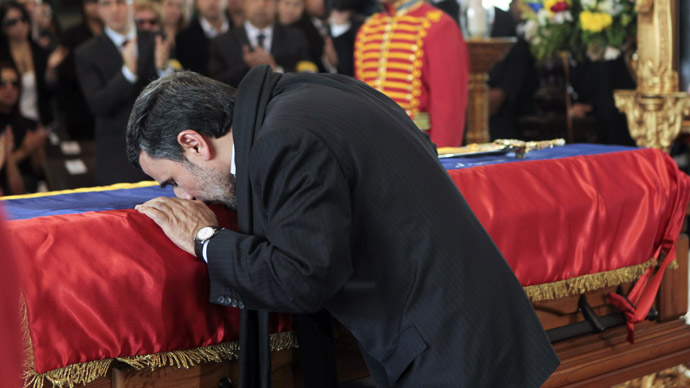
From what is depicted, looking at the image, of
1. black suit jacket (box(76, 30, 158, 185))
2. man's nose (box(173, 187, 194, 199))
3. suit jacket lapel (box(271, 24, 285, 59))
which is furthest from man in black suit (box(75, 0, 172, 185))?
man's nose (box(173, 187, 194, 199))

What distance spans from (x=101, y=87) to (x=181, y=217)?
139 inches

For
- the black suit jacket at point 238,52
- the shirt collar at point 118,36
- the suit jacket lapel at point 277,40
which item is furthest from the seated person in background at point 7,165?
the suit jacket lapel at point 277,40

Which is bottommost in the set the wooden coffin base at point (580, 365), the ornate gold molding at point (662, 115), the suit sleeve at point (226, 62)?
the wooden coffin base at point (580, 365)

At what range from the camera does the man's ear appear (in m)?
1.71

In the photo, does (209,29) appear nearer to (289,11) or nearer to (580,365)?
(289,11)

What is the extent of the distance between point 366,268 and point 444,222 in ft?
Answer: 0.58

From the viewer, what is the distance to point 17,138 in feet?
16.9

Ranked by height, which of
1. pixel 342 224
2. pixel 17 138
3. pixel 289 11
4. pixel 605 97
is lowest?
pixel 605 97

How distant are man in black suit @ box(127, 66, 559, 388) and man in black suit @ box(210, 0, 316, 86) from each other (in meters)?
4.14

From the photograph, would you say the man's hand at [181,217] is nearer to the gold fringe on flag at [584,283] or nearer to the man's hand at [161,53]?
the gold fringe on flag at [584,283]

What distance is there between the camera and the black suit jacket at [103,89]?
16.5 feet

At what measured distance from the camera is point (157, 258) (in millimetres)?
1724

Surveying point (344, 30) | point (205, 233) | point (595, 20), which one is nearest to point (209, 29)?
point (344, 30)

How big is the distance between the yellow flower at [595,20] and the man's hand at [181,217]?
338 cm
